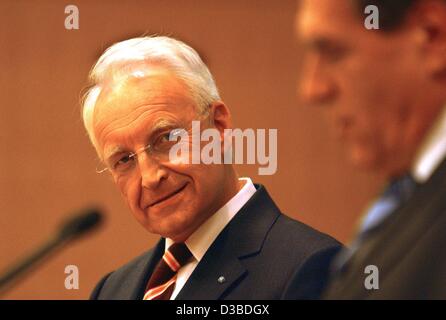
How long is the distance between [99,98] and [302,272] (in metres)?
0.63

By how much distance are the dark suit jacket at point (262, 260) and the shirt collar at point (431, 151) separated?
2.49ft

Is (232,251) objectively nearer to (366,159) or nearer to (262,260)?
(262,260)

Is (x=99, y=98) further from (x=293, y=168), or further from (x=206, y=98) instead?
(x=293, y=168)

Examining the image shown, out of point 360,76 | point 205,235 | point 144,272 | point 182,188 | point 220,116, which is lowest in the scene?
point 144,272

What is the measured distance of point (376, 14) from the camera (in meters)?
1.16

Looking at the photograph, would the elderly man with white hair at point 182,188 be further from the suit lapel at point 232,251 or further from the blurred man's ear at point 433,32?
the blurred man's ear at point 433,32

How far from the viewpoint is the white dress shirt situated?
6.53ft

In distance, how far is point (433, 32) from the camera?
3.62 feet

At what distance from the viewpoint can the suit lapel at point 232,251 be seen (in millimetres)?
1914

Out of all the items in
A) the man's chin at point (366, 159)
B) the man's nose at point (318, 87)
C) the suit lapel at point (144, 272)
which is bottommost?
the suit lapel at point (144, 272)

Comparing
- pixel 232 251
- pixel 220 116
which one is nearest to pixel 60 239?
pixel 232 251

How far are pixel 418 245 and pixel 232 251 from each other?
1002 mm

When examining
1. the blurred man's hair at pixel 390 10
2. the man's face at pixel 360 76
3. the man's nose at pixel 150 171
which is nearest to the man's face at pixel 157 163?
the man's nose at pixel 150 171

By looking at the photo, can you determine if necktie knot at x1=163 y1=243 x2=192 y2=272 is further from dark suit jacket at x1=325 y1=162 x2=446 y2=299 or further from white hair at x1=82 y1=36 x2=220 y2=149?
dark suit jacket at x1=325 y1=162 x2=446 y2=299
